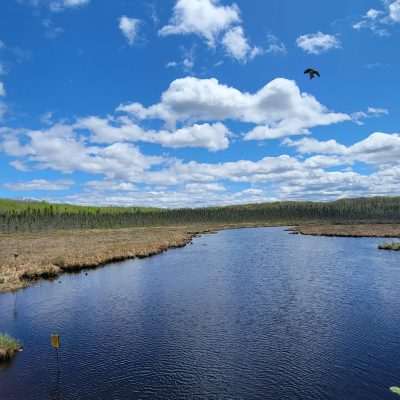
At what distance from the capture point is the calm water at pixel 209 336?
600 inches

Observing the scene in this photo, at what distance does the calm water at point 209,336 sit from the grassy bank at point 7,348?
0.47 metres

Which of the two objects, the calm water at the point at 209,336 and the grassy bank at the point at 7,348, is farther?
the grassy bank at the point at 7,348

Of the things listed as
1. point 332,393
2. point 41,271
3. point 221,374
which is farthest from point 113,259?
point 332,393

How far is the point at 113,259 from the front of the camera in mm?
50938

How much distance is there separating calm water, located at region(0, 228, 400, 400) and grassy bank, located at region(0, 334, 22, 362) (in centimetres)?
47

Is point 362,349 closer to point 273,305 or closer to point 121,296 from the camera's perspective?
point 273,305

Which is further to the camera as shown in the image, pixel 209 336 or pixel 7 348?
pixel 209 336

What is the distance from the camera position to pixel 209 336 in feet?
67.9

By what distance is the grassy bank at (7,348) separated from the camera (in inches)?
715

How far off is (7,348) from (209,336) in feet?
33.4

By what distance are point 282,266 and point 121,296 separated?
809 inches

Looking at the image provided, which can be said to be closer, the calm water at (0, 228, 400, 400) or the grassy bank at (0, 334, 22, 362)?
the calm water at (0, 228, 400, 400)

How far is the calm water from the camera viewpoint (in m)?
15.2

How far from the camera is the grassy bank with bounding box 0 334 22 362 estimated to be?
18.2 meters
